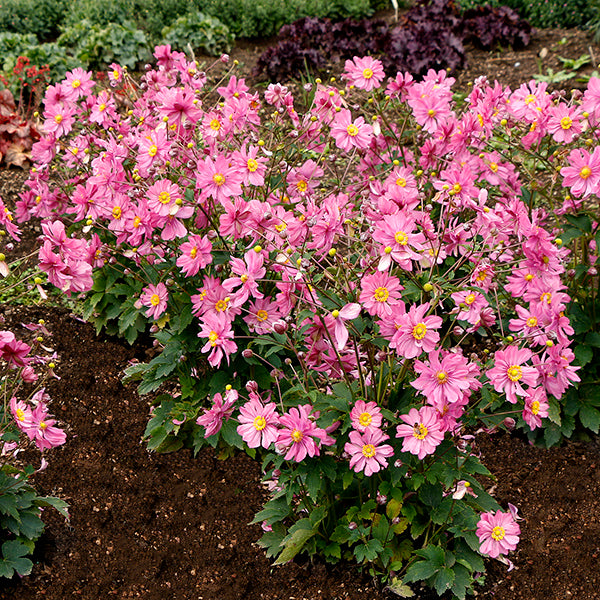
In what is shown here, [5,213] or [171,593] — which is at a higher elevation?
[5,213]

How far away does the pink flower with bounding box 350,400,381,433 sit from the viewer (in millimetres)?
2049

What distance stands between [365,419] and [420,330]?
1.13ft

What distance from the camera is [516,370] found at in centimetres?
204

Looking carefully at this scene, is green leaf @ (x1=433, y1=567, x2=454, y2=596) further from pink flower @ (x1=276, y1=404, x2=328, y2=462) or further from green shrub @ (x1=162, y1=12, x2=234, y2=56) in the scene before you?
green shrub @ (x1=162, y1=12, x2=234, y2=56)

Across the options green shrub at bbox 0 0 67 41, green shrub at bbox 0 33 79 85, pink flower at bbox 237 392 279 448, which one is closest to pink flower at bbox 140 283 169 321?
pink flower at bbox 237 392 279 448

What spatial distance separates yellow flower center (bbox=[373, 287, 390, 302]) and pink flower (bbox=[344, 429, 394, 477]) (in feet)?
1.32

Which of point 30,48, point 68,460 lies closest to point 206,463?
point 68,460

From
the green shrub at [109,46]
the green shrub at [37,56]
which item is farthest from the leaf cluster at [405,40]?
the green shrub at [37,56]

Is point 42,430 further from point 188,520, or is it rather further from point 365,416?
point 365,416

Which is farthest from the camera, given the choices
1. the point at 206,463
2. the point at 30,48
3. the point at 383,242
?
the point at 30,48

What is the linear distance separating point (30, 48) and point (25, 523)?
492cm

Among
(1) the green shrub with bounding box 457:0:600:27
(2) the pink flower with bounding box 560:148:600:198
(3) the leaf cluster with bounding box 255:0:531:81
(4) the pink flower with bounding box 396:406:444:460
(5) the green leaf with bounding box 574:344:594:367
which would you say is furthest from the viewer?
(1) the green shrub with bounding box 457:0:600:27

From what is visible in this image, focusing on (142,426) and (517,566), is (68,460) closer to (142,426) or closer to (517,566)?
(142,426)

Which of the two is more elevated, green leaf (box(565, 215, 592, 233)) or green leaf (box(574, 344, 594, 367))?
green leaf (box(565, 215, 592, 233))
